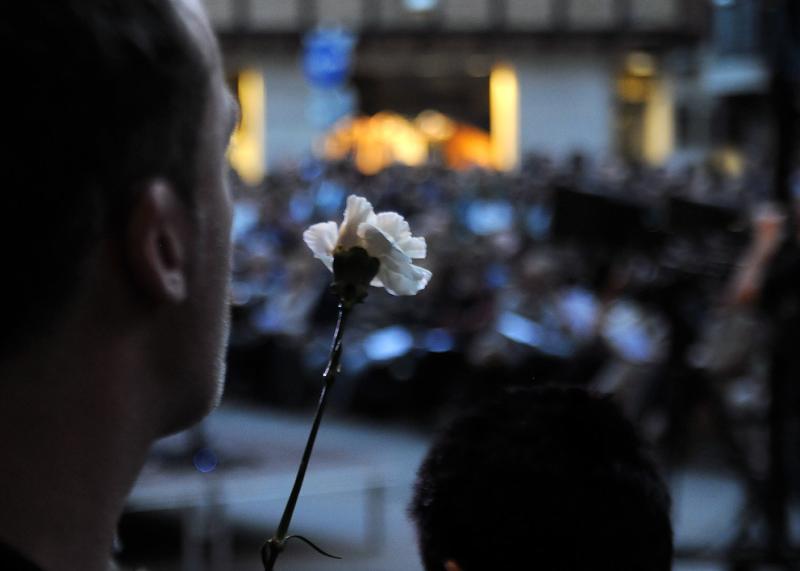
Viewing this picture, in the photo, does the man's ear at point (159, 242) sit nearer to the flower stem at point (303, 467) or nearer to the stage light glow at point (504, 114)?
the flower stem at point (303, 467)

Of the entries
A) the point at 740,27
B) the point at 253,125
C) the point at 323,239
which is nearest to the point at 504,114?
the point at 253,125

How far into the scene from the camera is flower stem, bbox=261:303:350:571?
110 centimetres

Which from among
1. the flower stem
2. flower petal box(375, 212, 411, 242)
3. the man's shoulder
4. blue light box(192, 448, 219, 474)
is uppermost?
flower petal box(375, 212, 411, 242)

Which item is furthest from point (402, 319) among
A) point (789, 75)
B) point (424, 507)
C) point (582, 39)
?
point (582, 39)

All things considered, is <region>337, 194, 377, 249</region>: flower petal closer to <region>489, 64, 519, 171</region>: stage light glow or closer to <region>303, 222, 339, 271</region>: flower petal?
<region>303, 222, 339, 271</region>: flower petal

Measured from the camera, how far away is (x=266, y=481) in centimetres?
673

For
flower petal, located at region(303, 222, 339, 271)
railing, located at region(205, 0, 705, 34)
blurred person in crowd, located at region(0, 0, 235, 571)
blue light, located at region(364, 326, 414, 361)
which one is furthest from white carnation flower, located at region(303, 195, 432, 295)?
railing, located at region(205, 0, 705, 34)

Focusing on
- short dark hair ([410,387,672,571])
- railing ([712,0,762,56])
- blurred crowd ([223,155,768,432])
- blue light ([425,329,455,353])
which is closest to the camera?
short dark hair ([410,387,672,571])

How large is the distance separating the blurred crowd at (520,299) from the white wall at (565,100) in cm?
1632

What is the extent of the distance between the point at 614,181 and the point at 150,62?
14425 millimetres

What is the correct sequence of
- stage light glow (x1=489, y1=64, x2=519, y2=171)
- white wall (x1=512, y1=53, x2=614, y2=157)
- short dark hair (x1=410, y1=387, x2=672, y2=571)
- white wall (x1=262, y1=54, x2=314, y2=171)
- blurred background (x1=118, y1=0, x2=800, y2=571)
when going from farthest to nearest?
stage light glow (x1=489, y1=64, x2=519, y2=171)
white wall (x1=512, y1=53, x2=614, y2=157)
white wall (x1=262, y1=54, x2=314, y2=171)
blurred background (x1=118, y1=0, x2=800, y2=571)
short dark hair (x1=410, y1=387, x2=672, y2=571)

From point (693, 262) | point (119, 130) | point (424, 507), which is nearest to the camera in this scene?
point (119, 130)

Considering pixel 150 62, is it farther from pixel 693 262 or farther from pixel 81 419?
Answer: pixel 693 262

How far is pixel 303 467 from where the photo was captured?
44.2 inches
